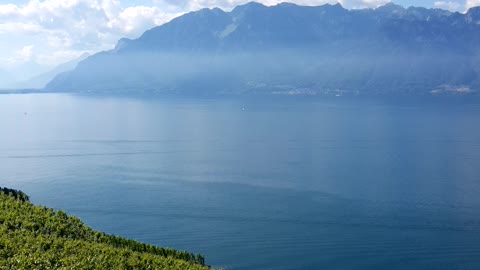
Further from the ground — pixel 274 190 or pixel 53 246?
pixel 53 246

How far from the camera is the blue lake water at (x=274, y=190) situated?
176ft

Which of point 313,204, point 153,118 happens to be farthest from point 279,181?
point 153,118

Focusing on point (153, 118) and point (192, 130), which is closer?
point (192, 130)

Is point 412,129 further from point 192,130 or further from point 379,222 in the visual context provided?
point 379,222

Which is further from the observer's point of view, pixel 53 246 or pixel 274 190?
pixel 274 190

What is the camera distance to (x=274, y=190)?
76.7m

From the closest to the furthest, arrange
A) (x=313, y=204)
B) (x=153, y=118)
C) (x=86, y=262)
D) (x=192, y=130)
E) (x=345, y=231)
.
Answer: (x=86, y=262)
(x=345, y=231)
(x=313, y=204)
(x=192, y=130)
(x=153, y=118)

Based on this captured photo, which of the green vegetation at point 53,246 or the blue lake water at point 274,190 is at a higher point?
the green vegetation at point 53,246

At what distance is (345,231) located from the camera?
58156 mm

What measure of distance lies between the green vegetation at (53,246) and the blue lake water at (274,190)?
65.6 ft

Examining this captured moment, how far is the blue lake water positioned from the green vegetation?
19993 millimetres

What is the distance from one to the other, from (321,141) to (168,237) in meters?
76.5

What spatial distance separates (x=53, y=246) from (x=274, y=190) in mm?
52188

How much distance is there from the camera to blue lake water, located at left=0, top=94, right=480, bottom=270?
53688mm
